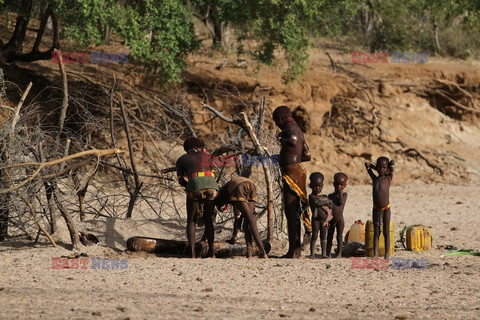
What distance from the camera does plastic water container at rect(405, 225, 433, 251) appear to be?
32.0ft

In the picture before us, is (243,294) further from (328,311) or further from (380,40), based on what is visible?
(380,40)

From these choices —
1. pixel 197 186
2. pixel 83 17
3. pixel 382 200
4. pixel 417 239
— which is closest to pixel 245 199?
pixel 197 186

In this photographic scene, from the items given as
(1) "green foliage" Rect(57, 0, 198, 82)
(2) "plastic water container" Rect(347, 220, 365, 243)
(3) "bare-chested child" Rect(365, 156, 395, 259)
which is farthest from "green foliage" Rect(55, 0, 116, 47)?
(3) "bare-chested child" Rect(365, 156, 395, 259)

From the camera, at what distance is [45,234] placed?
9039 millimetres

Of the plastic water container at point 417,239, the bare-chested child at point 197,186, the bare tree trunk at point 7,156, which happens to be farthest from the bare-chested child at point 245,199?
the bare tree trunk at point 7,156

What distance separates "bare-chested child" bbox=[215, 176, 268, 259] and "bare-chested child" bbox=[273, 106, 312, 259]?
35 centimetres

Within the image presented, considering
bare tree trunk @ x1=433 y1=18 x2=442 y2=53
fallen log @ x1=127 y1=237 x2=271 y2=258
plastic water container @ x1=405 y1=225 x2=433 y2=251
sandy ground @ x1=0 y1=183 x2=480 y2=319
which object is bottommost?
sandy ground @ x1=0 y1=183 x2=480 y2=319

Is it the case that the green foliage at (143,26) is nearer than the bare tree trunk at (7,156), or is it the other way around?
the bare tree trunk at (7,156)

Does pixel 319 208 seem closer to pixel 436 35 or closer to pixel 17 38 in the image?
pixel 17 38

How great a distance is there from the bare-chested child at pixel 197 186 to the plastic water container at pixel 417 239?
7.59ft

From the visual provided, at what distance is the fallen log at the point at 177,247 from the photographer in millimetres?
9344

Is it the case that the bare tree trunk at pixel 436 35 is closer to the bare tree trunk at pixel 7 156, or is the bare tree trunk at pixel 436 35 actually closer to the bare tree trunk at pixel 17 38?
the bare tree trunk at pixel 17 38

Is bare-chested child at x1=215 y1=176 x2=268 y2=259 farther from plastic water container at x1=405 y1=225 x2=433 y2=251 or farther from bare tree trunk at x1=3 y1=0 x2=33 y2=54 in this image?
bare tree trunk at x1=3 y1=0 x2=33 y2=54

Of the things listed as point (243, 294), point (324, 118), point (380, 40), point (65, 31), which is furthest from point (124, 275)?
point (380, 40)
